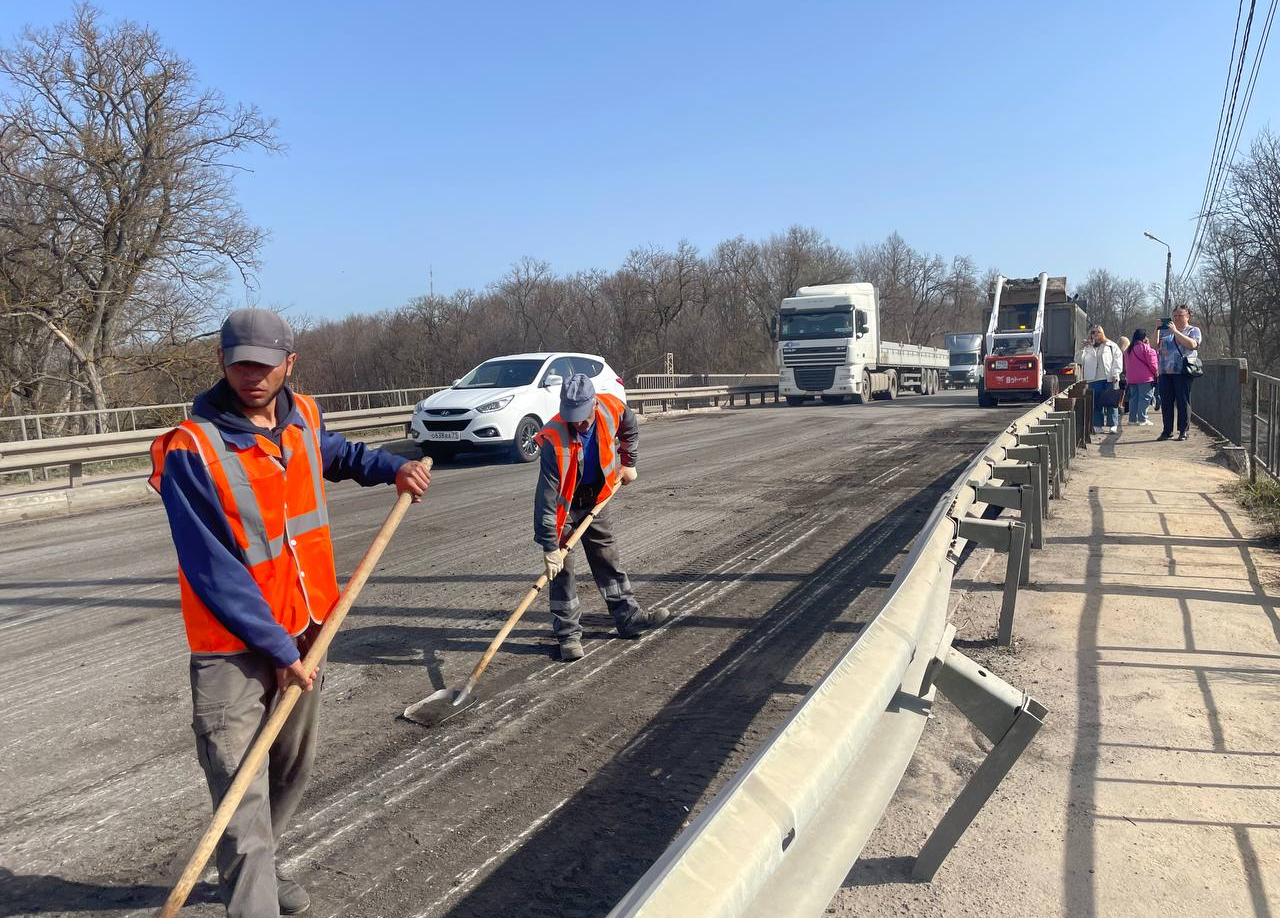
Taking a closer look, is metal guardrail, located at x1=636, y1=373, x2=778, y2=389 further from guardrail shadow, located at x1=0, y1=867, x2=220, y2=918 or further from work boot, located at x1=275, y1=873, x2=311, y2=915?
work boot, located at x1=275, y1=873, x2=311, y2=915

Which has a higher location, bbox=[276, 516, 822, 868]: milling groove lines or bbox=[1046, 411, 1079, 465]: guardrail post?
bbox=[1046, 411, 1079, 465]: guardrail post

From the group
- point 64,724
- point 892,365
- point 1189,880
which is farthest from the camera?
point 892,365

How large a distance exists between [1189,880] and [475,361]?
68.2 meters

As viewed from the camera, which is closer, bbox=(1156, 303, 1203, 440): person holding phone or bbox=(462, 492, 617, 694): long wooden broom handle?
bbox=(462, 492, 617, 694): long wooden broom handle

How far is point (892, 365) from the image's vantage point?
32469 millimetres

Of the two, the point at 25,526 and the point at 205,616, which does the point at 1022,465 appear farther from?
the point at 25,526

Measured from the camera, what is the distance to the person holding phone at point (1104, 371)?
582 inches

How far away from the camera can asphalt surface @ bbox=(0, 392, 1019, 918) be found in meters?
3.10

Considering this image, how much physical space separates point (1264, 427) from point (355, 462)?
31.1ft

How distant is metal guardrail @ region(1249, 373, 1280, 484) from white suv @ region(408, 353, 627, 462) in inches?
347

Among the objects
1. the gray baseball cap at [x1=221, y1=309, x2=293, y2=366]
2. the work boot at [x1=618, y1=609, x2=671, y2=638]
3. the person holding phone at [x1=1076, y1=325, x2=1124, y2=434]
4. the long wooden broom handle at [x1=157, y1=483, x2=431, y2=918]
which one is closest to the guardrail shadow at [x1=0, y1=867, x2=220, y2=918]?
the long wooden broom handle at [x1=157, y1=483, x2=431, y2=918]

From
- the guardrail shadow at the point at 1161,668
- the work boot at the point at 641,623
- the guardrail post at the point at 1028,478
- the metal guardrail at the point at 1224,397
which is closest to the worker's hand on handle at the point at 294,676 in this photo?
the guardrail shadow at the point at 1161,668

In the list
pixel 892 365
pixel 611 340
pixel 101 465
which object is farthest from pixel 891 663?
pixel 611 340

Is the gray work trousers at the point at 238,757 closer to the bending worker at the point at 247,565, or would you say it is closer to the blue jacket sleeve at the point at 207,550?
the bending worker at the point at 247,565
